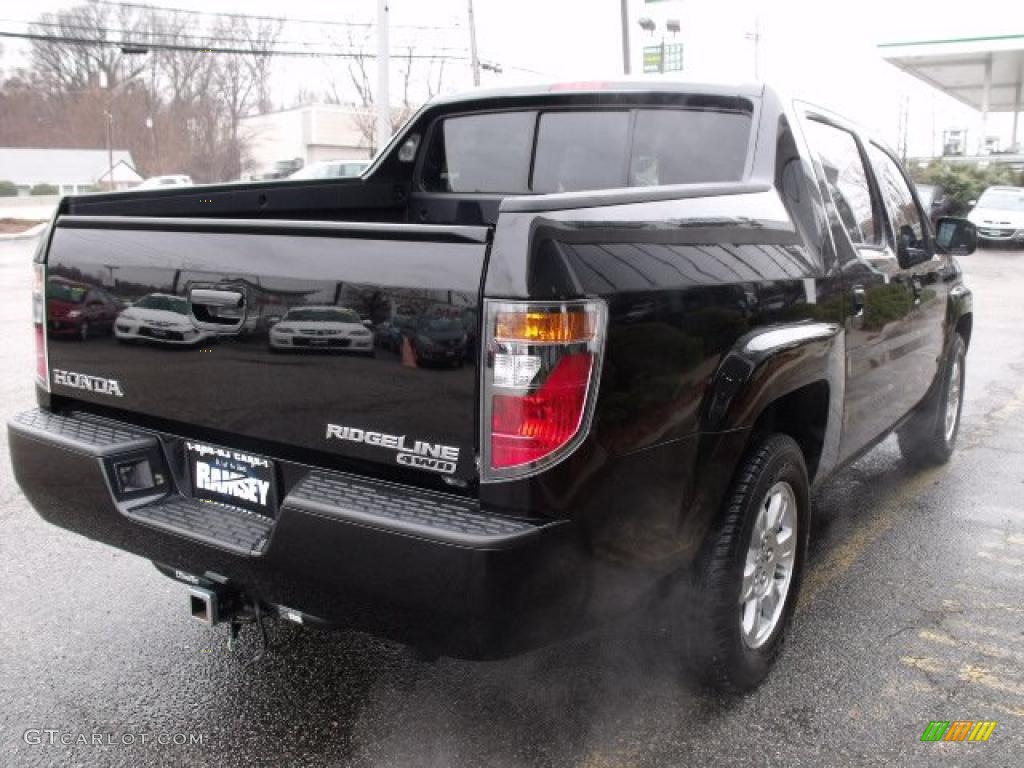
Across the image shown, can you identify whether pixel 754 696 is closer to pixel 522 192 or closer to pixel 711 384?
pixel 711 384

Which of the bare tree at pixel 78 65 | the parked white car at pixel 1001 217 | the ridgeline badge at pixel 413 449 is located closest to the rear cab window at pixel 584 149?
the ridgeline badge at pixel 413 449

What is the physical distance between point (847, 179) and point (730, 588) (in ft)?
6.50

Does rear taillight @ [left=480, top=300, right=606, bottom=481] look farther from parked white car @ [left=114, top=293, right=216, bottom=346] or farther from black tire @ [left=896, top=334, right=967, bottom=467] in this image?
black tire @ [left=896, top=334, right=967, bottom=467]

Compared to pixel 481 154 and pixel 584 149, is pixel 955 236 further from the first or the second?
pixel 481 154

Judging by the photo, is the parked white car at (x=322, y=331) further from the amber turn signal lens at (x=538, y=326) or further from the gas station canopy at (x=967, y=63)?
the gas station canopy at (x=967, y=63)

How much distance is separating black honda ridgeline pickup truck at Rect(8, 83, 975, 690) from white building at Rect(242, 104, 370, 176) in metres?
65.0

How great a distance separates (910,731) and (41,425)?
9.40 ft

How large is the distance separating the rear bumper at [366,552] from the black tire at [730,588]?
0.61m

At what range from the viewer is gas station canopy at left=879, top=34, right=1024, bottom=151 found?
37.1 metres

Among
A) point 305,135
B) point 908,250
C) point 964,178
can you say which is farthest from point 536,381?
point 305,135

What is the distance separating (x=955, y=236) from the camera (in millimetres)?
4887

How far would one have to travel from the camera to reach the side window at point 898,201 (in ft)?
14.3

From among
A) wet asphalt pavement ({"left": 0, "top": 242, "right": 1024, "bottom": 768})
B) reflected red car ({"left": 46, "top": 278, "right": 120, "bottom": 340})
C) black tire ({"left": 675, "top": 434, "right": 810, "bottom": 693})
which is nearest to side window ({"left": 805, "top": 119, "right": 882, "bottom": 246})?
black tire ({"left": 675, "top": 434, "right": 810, "bottom": 693})

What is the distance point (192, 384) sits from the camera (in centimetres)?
273
